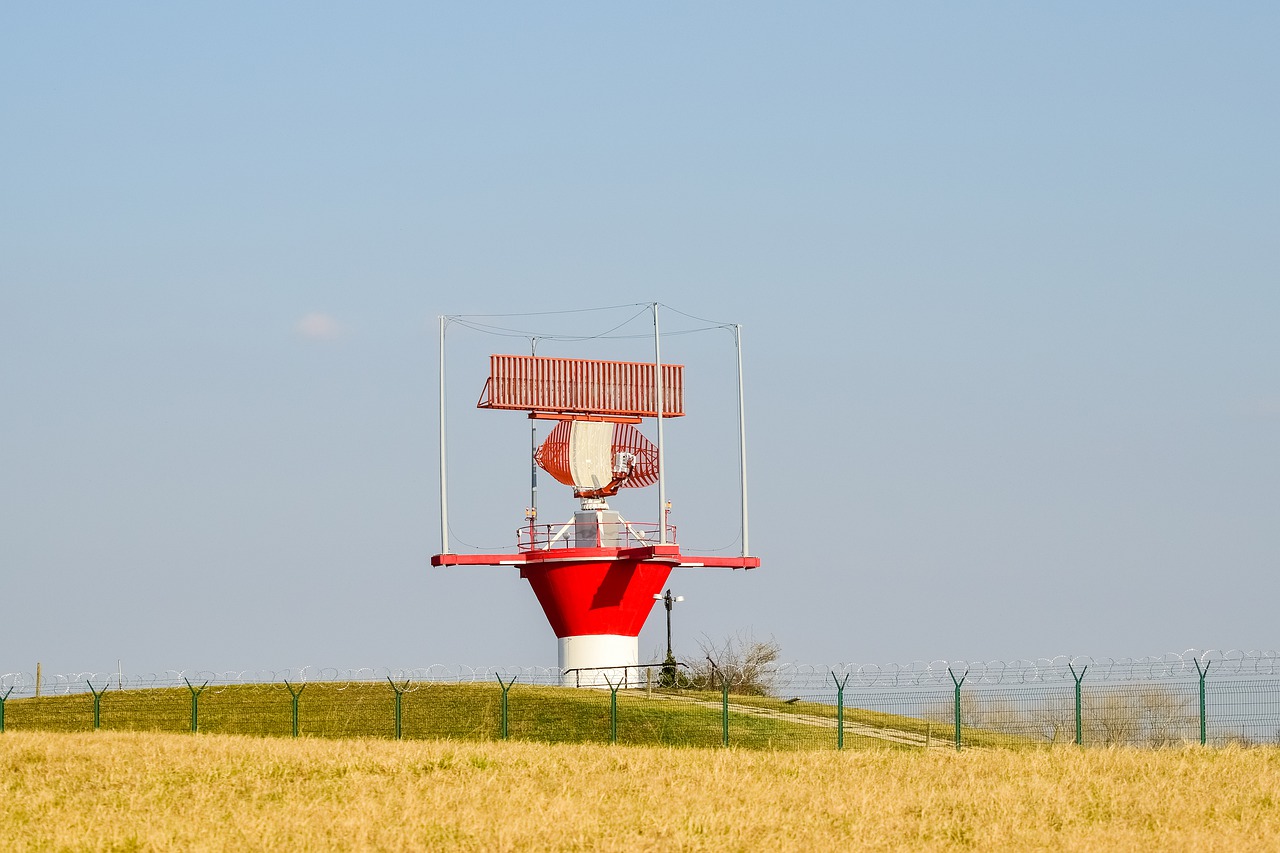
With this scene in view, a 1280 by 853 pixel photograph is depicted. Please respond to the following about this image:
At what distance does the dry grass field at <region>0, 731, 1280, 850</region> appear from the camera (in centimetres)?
2573

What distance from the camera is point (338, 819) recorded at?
27172 millimetres

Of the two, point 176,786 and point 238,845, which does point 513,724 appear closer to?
point 176,786

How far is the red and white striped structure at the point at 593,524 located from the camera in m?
55.2

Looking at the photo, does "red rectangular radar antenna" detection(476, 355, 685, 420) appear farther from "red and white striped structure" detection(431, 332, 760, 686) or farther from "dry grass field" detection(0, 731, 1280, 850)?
"dry grass field" detection(0, 731, 1280, 850)

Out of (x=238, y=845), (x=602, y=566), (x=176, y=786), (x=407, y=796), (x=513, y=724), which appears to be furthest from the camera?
(x=602, y=566)

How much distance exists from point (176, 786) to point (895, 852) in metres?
14.1

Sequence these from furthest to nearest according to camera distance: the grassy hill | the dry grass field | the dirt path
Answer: the grassy hill < the dirt path < the dry grass field

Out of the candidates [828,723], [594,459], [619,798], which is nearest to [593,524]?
[594,459]

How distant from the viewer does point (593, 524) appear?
185ft

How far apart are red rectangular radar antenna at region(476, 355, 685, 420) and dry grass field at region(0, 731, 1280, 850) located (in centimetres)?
1730

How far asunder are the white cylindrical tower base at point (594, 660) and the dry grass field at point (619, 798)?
1495 cm

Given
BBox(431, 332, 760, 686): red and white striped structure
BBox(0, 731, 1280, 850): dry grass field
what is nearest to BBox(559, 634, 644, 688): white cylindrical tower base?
BBox(431, 332, 760, 686): red and white striped structure

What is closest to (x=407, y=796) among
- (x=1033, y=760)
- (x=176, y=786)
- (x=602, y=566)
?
(x=176, y=786)

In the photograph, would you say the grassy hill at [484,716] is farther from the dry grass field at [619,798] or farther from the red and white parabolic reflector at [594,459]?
the dry grass field at [619,798]
